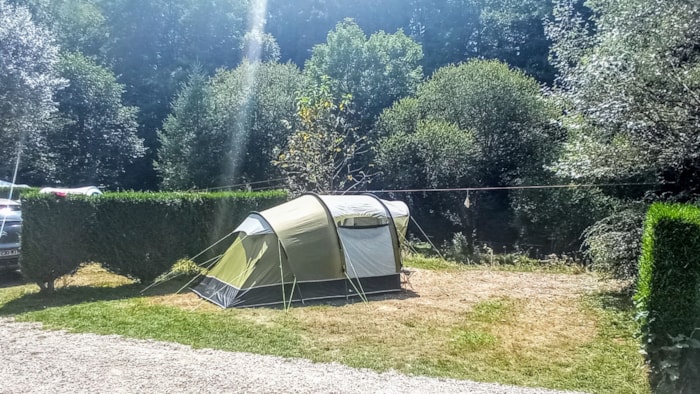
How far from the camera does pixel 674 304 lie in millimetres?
3912

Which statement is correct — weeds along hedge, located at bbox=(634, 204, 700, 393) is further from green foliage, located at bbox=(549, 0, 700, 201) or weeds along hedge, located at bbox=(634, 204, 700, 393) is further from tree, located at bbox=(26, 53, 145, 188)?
tree, located at bbox=(26, 53, 145, 188)

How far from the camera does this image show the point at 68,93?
66.3 feet

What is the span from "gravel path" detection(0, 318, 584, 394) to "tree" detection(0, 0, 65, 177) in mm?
9768

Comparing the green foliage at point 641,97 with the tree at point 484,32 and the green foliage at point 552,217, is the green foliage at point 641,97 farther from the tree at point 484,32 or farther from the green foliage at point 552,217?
the tree at point 484,32

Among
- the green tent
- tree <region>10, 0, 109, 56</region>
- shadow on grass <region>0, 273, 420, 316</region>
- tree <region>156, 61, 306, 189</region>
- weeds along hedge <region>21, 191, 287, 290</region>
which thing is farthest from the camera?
tree <region>10, 0, 109, 56</region>

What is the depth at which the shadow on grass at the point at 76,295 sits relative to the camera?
22.4 feet

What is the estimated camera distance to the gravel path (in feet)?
13.0

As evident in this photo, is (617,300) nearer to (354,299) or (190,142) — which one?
(354,299)

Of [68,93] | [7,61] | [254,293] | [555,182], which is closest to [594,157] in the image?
[254,293]

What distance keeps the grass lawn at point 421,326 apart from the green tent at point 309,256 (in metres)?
0.31

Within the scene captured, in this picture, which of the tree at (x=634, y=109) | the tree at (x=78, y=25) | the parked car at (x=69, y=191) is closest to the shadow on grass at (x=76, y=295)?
the parked car at (x=69, y=191)

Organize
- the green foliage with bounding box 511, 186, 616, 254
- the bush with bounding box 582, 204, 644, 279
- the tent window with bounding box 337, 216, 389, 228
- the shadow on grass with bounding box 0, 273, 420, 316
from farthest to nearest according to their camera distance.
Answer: the green foliage with bounding box 511, 186, 616, 254
the tent window with bounding box 337, 216, 389, 228
the bush with bounding box 582, 204, 644, 279
the shadow on grass with bounding box 0, 273, 420, 316

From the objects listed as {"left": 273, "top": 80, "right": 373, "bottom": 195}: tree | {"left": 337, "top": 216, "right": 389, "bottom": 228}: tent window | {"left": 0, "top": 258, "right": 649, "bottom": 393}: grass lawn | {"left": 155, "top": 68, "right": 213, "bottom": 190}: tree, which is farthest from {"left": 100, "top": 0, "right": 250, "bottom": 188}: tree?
{"left": 337, "top": 216, "right": 389, "bottom": 228}: tent window

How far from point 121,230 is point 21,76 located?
7.36 m
